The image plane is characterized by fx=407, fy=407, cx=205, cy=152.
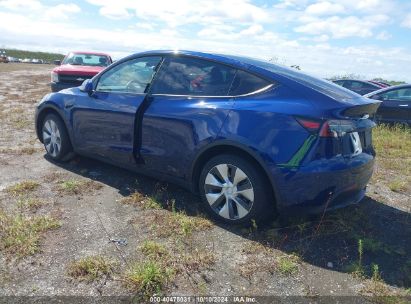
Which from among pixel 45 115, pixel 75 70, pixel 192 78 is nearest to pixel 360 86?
pixel 75 70

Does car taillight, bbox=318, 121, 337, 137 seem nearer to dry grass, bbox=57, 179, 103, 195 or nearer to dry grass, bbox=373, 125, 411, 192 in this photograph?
dry grass, bbox=373, 125, 411, 192

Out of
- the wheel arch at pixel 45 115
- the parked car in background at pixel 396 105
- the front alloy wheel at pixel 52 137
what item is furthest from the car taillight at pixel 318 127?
the parked car in background at pixel 396 105

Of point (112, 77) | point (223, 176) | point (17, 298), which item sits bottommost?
point (17, 298)

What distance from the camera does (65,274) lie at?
10.1 feet

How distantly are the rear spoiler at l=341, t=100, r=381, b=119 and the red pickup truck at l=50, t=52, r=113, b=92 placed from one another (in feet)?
32.4

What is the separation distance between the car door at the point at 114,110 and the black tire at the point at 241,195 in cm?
112

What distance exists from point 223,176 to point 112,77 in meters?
2.15

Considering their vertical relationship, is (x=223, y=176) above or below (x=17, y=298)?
above

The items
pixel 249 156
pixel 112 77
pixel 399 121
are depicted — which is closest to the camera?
pixel 249 156

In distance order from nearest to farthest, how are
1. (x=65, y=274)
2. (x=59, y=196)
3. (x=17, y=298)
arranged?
(x=17, y=298)
(x=65, y=274)
(x=59, y=196)

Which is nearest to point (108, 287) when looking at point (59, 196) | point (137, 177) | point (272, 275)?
point (272, 275)

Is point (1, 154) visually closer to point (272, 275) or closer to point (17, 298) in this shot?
point (17, 298)

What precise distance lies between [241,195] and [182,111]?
41.4 inches

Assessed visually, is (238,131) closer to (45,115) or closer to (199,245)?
(199,245)
